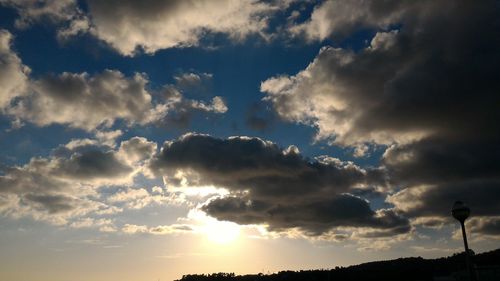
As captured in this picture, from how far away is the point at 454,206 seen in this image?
22.9 meters

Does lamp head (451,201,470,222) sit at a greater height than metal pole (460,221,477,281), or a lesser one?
greater

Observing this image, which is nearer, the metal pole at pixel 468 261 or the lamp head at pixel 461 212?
the metal pole at pixel 468 261

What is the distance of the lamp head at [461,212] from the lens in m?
22.5

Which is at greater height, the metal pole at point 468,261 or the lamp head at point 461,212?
the lamp head at point 461,212

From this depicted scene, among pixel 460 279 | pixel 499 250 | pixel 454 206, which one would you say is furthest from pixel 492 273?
pixel 499 250

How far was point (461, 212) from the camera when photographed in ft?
73.9

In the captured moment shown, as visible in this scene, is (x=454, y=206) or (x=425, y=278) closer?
(x=454, y=206)

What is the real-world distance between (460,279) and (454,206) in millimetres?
58044

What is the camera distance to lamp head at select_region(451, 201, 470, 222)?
22.5 meters

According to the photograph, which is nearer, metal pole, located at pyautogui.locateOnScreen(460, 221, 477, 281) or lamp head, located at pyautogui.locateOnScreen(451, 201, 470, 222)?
metal pole, located at pyautogui.locateOnScreen(460, 221, 477, 281)

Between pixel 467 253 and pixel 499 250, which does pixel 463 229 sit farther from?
pixel 499 250

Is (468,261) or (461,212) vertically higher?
(461,212)

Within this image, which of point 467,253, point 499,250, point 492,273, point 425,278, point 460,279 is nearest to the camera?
point 467,253

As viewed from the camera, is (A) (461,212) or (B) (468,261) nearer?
(B) (468,261)
